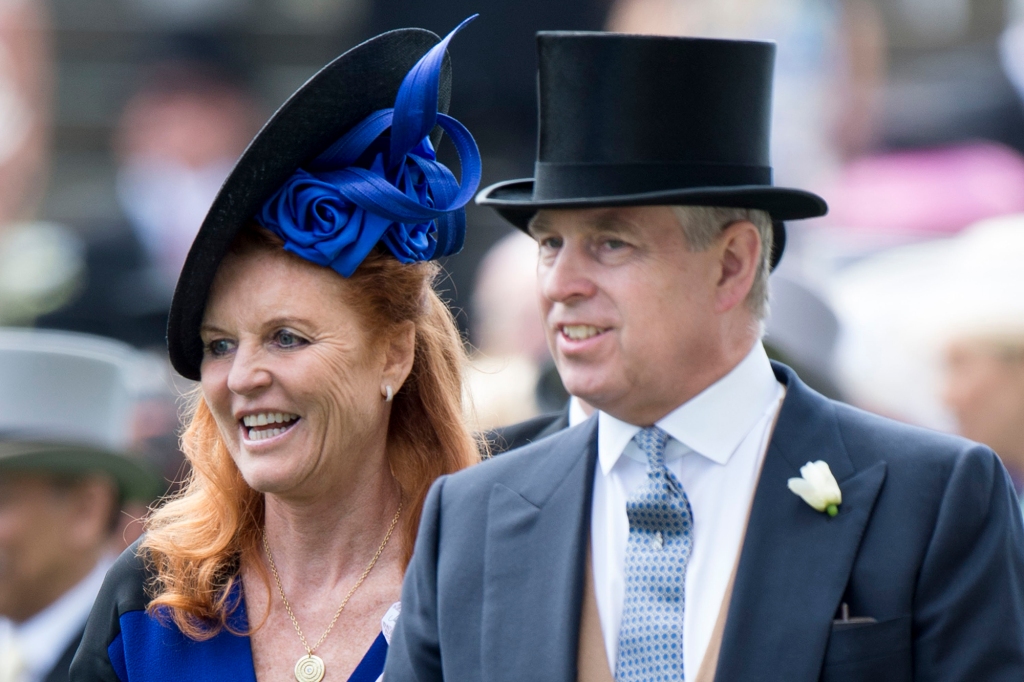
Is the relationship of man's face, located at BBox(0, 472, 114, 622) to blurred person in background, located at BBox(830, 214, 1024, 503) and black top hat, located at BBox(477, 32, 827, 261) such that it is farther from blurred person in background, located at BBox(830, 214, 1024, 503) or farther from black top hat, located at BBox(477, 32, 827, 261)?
black top hat, located at BBox(477, 32, 827, 261)

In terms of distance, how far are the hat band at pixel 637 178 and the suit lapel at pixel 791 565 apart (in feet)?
1.70

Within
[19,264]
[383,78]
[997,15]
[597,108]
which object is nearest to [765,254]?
[597,108]

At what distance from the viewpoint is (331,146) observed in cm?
364

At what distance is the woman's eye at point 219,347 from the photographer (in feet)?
12.0

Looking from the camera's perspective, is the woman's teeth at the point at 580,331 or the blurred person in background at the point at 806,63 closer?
the woman's teeth at the point at 580,331

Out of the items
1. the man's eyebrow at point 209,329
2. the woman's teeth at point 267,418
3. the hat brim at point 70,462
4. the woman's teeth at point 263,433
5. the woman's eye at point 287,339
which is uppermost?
the man's eyebrow at point 209,329

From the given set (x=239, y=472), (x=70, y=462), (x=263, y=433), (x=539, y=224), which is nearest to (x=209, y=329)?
(x=263, y=433)

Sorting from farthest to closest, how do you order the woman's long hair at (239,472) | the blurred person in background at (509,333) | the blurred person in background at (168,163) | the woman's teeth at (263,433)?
the blurred person in background at (168,163) → the blurred person in background at (509,333) → the woman's long hair at (239,472) → the woman's teeth at (263,433)

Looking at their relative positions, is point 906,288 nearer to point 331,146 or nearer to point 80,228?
point 331,146

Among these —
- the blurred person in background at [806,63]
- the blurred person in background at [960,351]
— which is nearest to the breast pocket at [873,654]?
the blurred person in background at [960,351]

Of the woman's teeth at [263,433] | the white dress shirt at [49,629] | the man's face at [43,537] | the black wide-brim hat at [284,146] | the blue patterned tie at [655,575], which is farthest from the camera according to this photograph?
the man's face at [43,537]

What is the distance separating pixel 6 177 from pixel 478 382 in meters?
4.92

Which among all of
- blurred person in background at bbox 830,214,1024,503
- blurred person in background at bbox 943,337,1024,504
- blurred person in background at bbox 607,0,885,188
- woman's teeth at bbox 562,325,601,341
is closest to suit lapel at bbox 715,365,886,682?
woman's teeth at bbox 562,325,601,341

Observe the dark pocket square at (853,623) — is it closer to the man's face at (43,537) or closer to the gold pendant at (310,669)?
the gold pendant at (310,669)
